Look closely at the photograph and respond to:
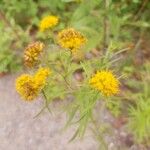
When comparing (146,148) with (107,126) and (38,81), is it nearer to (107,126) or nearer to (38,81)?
(107,126)

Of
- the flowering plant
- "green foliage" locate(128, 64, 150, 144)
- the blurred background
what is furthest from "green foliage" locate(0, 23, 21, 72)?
the flowering plant

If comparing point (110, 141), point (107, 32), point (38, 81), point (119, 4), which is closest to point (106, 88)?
point (38, 81)

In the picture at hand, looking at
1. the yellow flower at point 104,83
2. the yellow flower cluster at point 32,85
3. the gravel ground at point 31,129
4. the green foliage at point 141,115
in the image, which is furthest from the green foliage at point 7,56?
the yellow flower at point 104,83

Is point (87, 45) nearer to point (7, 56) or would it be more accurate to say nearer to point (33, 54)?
point (7, 56)

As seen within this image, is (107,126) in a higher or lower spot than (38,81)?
lower

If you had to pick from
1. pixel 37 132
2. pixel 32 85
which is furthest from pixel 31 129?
pixel 32 85

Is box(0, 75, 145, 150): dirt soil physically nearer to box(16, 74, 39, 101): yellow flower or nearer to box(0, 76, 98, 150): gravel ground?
box(0, 76, 98, 150): gravel ground
